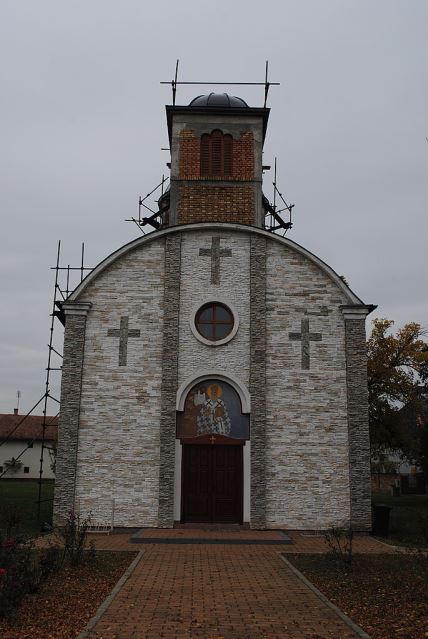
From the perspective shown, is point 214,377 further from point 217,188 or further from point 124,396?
point 217,188

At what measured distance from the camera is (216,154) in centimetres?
2122

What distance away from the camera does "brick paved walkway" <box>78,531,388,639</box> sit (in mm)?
7516

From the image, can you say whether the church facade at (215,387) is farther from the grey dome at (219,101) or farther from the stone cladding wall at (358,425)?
the grey dome at (219,101)

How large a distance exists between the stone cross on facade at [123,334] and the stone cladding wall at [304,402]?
3.91 metres

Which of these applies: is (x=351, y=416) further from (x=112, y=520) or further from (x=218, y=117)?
(x=218, y=117)

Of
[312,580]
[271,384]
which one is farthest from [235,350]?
[312,580]

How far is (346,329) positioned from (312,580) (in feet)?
28.7

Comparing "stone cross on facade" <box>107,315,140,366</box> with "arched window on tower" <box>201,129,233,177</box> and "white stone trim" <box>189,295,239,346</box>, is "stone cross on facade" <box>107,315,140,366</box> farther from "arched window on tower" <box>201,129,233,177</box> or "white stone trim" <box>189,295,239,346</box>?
"arched window on tower" <box>201,129,233,177</box>

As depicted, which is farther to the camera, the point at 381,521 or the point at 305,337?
the point at 305,337

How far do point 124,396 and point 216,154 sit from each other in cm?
887

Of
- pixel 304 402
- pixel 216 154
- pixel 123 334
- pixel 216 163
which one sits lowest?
pixel 304 402

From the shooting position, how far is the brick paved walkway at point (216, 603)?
296 inches

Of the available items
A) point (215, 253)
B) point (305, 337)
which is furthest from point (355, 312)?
point (215, 253)

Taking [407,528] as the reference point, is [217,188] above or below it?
above
